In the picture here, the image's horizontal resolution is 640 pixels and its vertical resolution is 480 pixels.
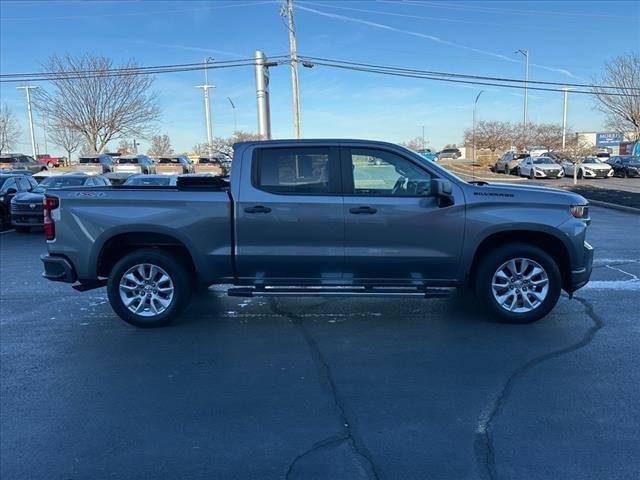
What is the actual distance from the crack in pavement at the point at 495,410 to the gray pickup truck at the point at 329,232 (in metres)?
0.59

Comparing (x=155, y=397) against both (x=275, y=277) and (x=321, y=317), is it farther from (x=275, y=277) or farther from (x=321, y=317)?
(x=321, y=317)

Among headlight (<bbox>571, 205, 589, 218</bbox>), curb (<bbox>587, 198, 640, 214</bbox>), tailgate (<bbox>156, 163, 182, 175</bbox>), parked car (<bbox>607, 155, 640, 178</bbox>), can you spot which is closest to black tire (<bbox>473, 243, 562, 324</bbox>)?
headlight (<bbox>571, 205, 589, 218</bbox>)

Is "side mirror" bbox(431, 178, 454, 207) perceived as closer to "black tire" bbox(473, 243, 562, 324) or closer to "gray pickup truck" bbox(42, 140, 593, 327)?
"gray pickup truck" bbox(42, 140, 593, 327)

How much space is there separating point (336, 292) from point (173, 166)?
3059cm

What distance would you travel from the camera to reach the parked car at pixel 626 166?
37406 mm

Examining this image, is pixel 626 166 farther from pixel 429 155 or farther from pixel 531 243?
pixel 531 243

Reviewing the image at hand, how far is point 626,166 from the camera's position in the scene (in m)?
37.7

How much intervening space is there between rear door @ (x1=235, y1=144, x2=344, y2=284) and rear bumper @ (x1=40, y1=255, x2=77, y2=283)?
1810mm

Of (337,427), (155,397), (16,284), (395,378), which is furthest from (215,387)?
(16,284)

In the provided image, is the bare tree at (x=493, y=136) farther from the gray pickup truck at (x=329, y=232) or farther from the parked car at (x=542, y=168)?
the gray pickup truck at (x=329, y=232)

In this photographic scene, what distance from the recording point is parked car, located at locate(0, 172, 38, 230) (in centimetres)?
1586

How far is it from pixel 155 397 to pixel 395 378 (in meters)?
1.91

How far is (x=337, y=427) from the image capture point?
143 inches

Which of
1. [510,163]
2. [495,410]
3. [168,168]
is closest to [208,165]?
[168,168]
